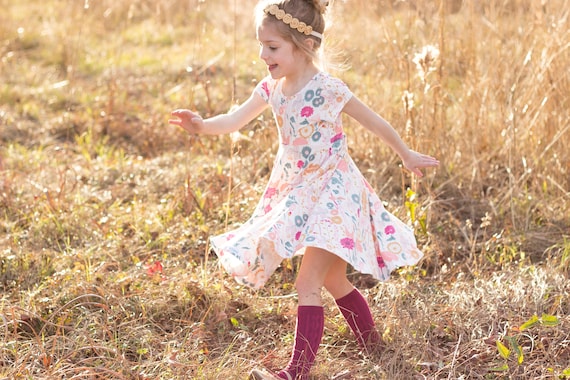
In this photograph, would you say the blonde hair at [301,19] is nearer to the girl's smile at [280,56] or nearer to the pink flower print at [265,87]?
the girl's smile at [280,56]

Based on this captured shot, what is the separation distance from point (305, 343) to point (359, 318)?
0.31 m

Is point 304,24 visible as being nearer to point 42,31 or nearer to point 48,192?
point 48,192

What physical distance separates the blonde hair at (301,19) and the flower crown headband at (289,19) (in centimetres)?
2

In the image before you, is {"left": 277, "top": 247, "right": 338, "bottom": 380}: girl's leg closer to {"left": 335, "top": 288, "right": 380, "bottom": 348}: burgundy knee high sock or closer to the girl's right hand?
{"left": 335, "top": 288, "right": 380, "bottom": 348}: burgundy knee high sock

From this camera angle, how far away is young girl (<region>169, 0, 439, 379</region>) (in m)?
2.64

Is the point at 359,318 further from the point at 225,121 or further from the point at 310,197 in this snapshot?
the point at 225,121

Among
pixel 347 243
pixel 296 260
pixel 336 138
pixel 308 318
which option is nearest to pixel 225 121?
pixel 336 138

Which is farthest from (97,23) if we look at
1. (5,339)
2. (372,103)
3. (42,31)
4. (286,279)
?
(5,339)

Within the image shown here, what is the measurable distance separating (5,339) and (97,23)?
5.15 meters

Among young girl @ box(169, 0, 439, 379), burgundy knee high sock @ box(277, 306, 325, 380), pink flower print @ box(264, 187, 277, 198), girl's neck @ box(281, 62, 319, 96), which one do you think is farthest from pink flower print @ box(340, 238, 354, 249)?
girl's neck @ box(281, 62, 319, 96)

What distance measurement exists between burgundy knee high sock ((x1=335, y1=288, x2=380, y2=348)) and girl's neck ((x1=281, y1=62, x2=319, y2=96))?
2.39 ft

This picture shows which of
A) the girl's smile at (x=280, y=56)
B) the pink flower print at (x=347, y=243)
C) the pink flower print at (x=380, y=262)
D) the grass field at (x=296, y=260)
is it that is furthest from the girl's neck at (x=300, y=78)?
the pink flower print at (x=380, y=262)

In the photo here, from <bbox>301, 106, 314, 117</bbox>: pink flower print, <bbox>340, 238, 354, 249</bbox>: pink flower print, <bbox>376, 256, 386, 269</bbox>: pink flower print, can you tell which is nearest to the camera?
<bbox>340, 238, 354, 249</bbox>: pink flower print

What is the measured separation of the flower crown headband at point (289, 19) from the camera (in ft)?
8.67
